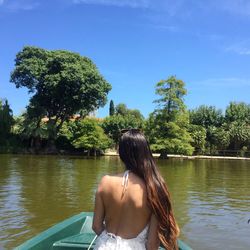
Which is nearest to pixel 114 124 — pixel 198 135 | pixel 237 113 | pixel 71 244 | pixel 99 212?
pixel 198 135

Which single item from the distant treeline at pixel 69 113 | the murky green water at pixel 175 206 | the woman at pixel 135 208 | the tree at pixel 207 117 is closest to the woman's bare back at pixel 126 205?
the woman at pixel 135 208

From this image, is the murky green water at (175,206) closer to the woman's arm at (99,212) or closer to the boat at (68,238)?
the boat at (68,238)

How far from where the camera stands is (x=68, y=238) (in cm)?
488

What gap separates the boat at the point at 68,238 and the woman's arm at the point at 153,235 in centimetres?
145

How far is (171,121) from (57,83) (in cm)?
1162

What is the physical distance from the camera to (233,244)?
8.12m

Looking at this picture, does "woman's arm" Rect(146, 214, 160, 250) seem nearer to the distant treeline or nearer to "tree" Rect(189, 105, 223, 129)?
the distant treeline

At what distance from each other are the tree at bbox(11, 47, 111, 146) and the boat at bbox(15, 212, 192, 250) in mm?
38043

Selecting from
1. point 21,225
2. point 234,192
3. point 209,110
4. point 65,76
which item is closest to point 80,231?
point 21,225

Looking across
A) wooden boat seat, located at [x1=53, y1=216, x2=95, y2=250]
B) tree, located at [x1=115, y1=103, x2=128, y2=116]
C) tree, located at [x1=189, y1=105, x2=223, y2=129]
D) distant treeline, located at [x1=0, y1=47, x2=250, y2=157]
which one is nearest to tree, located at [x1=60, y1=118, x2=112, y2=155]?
distant treeline, located at [x1=0, y1=47, x2=250, y2=157]

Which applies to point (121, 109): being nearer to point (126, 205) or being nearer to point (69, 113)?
point (69, 113)

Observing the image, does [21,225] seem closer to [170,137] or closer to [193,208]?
[193,208]

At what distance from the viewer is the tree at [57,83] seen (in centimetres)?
4353

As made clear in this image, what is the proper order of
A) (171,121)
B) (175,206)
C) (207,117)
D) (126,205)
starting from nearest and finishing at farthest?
(126,205), (175,206), (171,121), (207,117)
